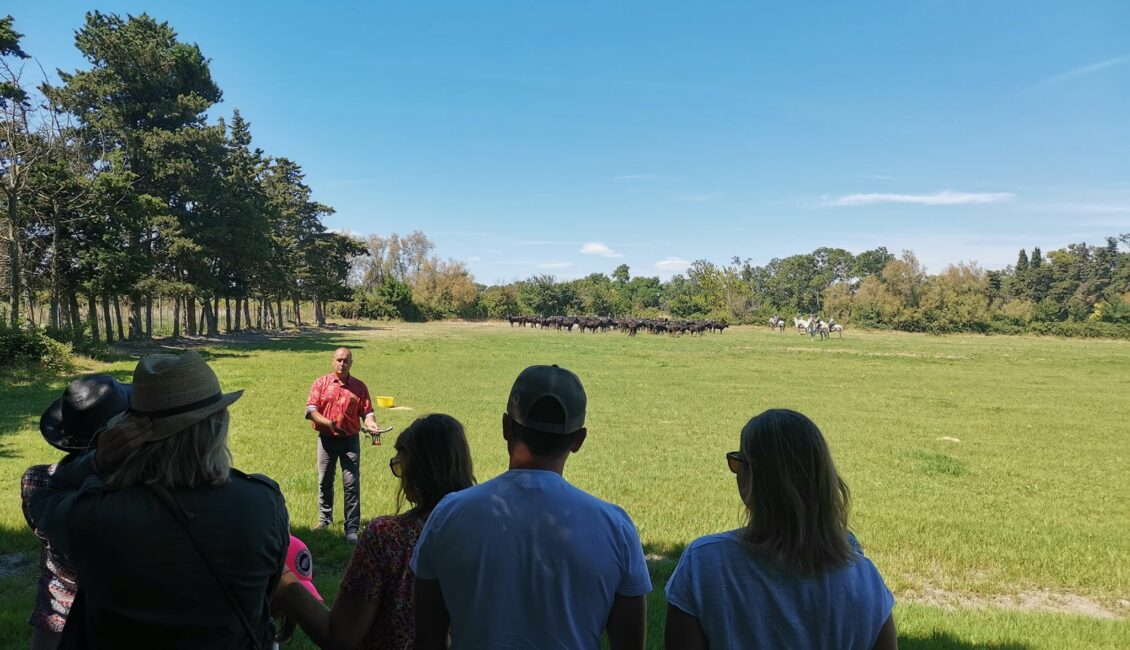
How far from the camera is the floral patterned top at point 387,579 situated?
6.46 feet

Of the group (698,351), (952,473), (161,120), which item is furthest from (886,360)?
(161,120)

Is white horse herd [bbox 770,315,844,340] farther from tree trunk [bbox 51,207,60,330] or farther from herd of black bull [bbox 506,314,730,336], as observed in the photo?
tree trunk [bbox 51,207,60,330]

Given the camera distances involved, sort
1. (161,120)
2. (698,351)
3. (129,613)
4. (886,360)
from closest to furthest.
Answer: (129,613) → (886,360) → (161,120) → (698,351)

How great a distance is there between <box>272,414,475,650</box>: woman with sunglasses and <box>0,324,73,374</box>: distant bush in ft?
59.9

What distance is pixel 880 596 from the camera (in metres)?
1.76

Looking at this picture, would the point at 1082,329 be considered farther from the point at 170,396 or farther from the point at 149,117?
the point at 170,396

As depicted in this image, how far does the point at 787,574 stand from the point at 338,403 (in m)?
4.74

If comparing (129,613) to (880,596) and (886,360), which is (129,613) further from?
(886,360)

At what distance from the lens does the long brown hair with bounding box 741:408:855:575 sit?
1703 millimetres

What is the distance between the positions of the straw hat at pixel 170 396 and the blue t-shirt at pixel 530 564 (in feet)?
2.27

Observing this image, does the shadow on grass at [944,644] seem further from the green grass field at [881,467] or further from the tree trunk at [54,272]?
the tree trunk at [54,272]

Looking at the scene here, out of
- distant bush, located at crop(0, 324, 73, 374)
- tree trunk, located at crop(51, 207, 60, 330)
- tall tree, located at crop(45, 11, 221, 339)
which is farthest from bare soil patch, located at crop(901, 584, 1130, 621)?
tall tree, located at crop(45, 11, 221, 339)

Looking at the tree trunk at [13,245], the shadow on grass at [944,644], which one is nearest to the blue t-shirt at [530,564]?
the shadow on grass at [944,644]

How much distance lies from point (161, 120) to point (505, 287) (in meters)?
59.3
